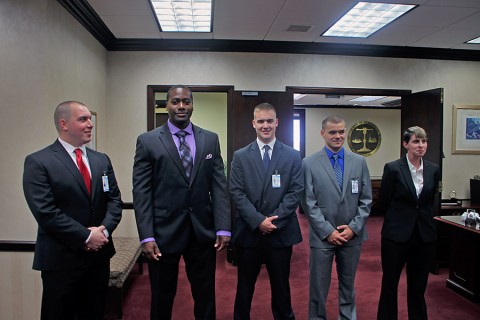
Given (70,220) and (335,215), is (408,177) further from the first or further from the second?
(70,220)

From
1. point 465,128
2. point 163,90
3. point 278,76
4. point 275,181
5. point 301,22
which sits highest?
point 301,22

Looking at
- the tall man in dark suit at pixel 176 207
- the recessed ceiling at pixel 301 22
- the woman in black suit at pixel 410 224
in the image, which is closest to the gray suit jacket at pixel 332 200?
the woman in black suit at pixel 410 224

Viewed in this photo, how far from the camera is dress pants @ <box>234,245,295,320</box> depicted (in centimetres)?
231

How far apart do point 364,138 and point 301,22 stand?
617cm

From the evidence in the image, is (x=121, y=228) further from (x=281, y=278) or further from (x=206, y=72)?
(x=281, y=278)

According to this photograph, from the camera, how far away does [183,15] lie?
3660 millimetres

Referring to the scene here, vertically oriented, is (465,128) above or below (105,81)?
below

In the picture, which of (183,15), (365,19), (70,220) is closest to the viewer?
(70,220)

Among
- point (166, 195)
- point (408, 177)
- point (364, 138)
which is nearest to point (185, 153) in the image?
point (166, 195)

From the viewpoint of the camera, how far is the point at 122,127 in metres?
4.46

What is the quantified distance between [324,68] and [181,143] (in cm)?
318

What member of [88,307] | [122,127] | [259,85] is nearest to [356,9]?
[259,85]

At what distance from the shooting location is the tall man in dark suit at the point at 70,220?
1.82 m

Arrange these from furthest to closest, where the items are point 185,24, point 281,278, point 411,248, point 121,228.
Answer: point 121,228 < point 185,24 < point 411,248 < point 281,278
